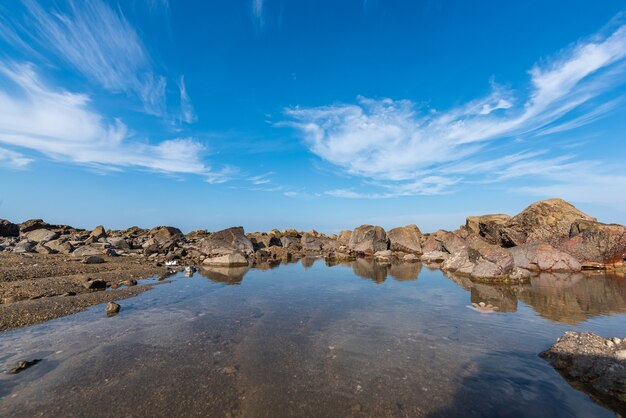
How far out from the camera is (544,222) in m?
28.0

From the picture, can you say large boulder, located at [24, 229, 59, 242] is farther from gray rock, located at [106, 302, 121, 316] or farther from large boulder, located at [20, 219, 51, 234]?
gray rock, located at [106, 302, 121, 316]

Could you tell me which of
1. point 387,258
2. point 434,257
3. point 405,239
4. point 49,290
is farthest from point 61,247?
point 434,257

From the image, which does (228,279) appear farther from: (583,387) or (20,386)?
Answer: (583,387)

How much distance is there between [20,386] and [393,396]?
24.3 ft

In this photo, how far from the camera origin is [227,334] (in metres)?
9.32

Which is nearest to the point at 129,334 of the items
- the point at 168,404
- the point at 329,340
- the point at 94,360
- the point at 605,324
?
the point at 94,360

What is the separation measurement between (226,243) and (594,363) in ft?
103

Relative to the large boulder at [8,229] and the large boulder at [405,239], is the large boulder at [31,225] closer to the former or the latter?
the large boulder at [8,229]

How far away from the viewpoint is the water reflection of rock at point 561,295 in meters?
11.9

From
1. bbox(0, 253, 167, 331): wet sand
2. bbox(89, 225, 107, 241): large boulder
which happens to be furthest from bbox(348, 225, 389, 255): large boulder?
bbox(89, 225, 107, 241): large boulder

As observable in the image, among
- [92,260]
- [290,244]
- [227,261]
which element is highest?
[290,244]

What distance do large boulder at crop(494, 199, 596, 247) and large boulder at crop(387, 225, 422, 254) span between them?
9811 millimetres

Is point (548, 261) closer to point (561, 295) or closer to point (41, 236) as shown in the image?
point (561, 295)

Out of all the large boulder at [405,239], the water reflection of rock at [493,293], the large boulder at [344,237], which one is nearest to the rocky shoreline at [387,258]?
the large boulder at [405,239]
